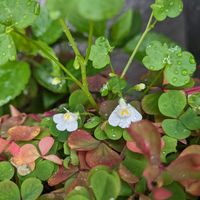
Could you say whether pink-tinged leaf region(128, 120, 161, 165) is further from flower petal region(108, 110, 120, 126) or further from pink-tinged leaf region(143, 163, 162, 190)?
flower petal region(108, 110, 120, 126)

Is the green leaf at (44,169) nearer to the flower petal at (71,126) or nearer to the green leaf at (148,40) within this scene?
the flower petal at (71,126)

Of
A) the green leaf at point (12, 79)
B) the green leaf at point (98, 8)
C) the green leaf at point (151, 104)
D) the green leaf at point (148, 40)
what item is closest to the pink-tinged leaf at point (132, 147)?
the green leaf at point (151, 104)

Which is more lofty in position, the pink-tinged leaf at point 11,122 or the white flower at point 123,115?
the white flower at point 123,115

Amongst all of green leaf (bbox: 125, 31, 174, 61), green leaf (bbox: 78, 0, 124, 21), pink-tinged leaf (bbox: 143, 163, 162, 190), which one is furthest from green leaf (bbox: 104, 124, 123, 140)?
green leaf (bbox: 125, 31, 174, 61)

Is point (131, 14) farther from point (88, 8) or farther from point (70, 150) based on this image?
point (88, 8)

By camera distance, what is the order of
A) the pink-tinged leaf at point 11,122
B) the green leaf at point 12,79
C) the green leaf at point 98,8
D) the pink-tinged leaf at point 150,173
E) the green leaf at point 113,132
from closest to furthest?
1. the green leaf at point 98,8
2. the pink-tinged leaf at point 150,173
3. the green leaf at point 113,132
4. the pink-tinged leaf at point 11,122
5. the green leaf at point 12,79

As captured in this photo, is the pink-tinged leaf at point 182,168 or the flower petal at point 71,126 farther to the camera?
the flower petal at point 71,126

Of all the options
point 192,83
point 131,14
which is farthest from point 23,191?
point 131,14
